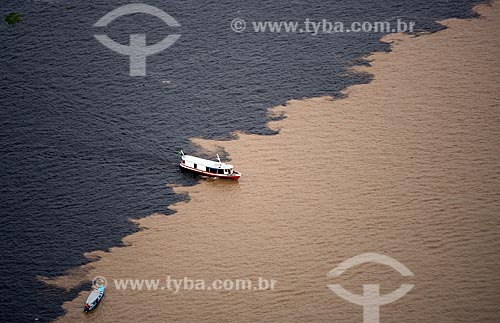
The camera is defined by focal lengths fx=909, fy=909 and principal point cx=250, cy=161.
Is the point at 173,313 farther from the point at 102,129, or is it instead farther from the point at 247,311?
the point at 102,129
